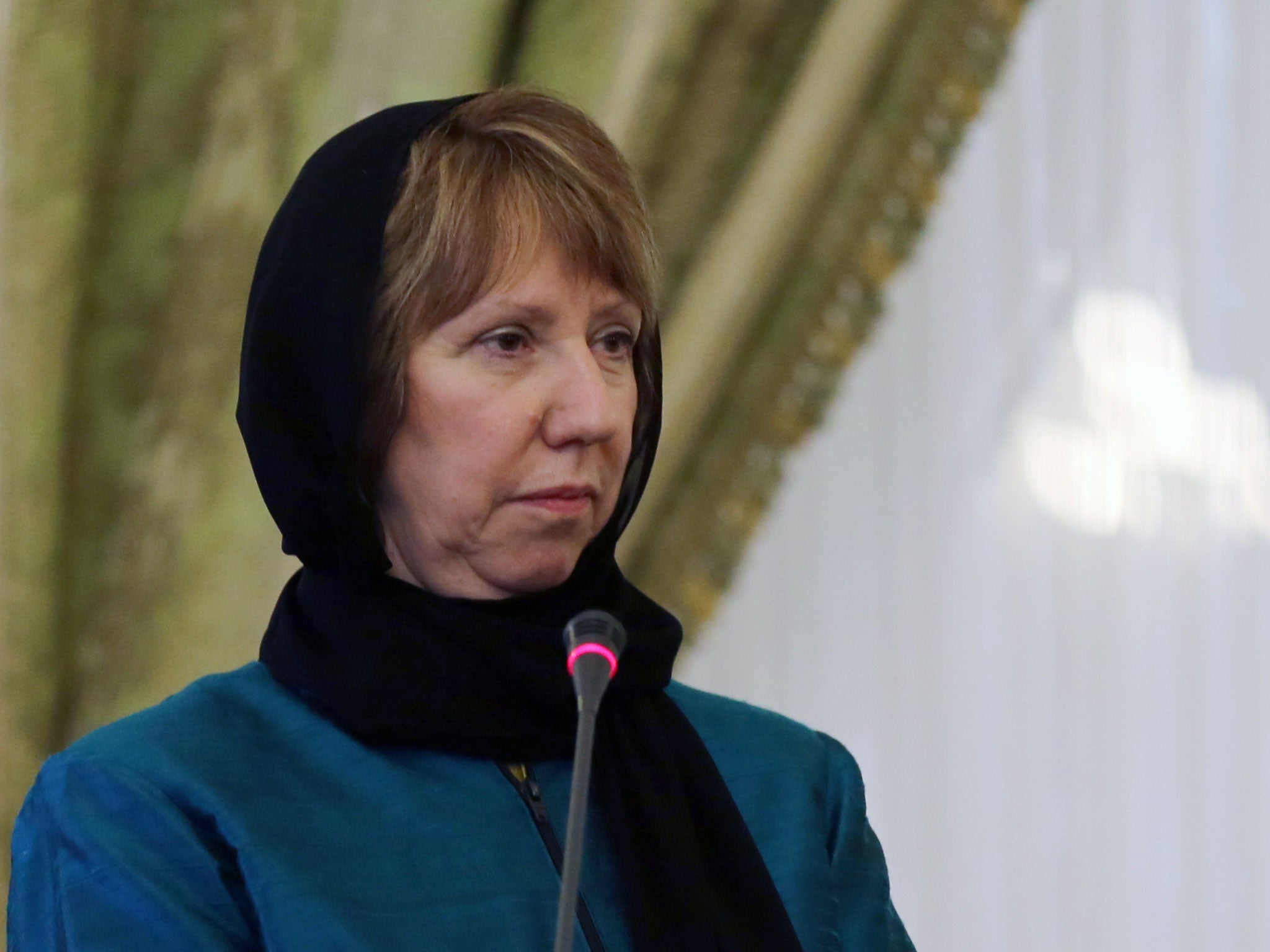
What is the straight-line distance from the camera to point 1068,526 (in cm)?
214

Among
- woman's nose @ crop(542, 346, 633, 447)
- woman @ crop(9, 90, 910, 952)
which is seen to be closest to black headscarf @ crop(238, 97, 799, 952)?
woman @ crop(9, 90, 910, 952)

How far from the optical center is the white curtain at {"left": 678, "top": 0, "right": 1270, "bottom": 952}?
2.10 metres

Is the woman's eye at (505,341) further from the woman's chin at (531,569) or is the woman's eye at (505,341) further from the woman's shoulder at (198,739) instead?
the woman's shoulder at (198,739)

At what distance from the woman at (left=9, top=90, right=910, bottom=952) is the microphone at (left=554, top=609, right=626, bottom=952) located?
0.79 ft

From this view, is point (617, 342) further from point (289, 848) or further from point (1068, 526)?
point (1068, 526)

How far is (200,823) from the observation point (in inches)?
42.9

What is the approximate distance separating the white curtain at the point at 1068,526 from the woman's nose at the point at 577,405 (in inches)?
40.6

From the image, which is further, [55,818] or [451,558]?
[451,558]

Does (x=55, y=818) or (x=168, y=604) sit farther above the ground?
(x=55, y=818)

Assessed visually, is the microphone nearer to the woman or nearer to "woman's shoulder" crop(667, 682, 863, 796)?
the woman

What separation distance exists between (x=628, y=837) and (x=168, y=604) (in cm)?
99

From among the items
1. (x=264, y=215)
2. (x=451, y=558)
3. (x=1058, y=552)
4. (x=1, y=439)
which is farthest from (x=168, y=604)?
(x=1058, y=552)

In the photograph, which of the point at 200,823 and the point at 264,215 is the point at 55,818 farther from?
the point at 264,215

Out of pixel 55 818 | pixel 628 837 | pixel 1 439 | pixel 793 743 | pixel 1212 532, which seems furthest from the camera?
pixel 1212 532
